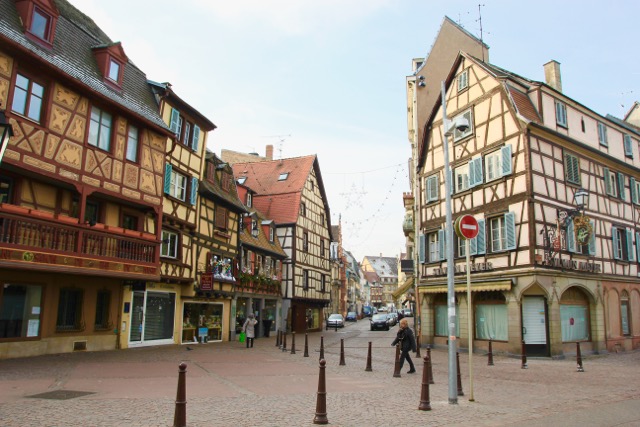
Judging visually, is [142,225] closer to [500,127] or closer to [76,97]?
[76,97]

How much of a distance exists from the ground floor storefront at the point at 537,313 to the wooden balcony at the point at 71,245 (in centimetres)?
1193

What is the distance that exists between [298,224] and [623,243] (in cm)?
2229

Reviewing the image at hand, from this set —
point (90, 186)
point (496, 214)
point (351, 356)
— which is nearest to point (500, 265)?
point (496, 214)

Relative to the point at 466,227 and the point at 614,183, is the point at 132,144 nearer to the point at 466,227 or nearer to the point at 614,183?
the point at 466,227

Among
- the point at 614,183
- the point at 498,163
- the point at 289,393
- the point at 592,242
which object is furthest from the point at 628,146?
the point at 289,393

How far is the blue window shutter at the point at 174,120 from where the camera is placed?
870 inches

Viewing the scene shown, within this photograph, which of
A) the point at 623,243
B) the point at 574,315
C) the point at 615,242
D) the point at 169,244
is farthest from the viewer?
the point at 623,243

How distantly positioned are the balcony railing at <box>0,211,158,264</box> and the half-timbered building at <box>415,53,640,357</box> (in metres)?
12.6

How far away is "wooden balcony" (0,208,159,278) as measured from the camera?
13.4 m

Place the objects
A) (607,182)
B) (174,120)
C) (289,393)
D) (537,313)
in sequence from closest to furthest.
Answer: (289,393) < (537,313) < (174,120) < (607,182)

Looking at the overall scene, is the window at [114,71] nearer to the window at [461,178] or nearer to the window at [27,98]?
the window at [27,98]

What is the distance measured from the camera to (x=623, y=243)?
977 inches

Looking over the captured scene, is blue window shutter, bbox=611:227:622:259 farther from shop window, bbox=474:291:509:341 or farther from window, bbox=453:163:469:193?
window, bbox=453:163:469:193

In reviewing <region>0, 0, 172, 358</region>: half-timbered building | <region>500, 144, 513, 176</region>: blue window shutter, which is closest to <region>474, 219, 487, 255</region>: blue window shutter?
<region>500, 144, 513, 176</region>: blue window shutter
